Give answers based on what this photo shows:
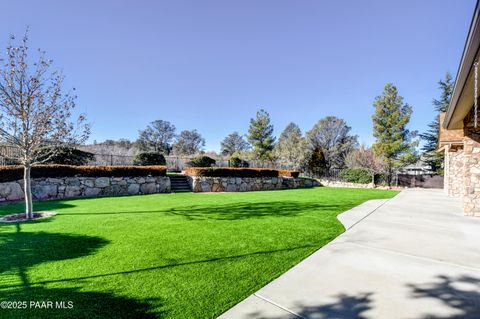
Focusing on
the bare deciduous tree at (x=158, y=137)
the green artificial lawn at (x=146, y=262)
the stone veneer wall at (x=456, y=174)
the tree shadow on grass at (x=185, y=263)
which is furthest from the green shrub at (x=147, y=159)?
the bare deciduous tree at (x=158, y=137)

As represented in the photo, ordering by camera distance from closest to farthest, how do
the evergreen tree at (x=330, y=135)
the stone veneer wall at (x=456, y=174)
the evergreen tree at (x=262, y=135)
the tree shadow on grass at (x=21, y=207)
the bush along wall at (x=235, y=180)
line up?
1. the tree shadow on grass at (x=21, y=207)
2. the stone veneer wall at (x=456, y=174)
3. the bush along wall at (x=235, y=180)
4. the evergreen tree at (x=262, y=135)
5. the evergreen tree at (x=330, y=135)

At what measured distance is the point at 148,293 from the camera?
2164mm

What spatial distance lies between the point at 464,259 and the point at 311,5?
1091 centimetres

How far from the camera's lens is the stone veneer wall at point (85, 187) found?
877cm

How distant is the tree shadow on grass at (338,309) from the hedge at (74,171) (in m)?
11.3

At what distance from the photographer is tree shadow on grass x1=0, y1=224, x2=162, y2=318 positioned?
1845 millimetres

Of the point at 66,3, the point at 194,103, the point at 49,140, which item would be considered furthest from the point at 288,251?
the point at 194,103

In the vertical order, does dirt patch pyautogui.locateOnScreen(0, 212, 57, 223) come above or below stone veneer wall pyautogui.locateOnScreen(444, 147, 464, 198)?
below

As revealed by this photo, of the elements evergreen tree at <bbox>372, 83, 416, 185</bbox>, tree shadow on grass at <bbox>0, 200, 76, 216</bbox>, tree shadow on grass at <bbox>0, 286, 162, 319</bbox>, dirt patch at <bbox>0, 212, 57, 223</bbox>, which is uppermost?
evergreen tree at <bbox>372, 83, 416, 185</bbox>

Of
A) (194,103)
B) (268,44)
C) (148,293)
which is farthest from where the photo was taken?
(194,103)

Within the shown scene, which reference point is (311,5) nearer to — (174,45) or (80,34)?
(174,45)

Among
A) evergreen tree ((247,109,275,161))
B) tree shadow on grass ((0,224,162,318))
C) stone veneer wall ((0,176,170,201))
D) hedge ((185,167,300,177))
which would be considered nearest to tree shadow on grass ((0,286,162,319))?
tree shadow on grass ((0,224,162,318))

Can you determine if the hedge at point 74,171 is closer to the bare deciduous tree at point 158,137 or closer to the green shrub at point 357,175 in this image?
the green shrub at point 357,175

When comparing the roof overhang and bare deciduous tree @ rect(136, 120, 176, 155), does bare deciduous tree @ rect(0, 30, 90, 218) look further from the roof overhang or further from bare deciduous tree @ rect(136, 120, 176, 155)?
bare deciduous tree @ rect(136, 120, 176, 155)
